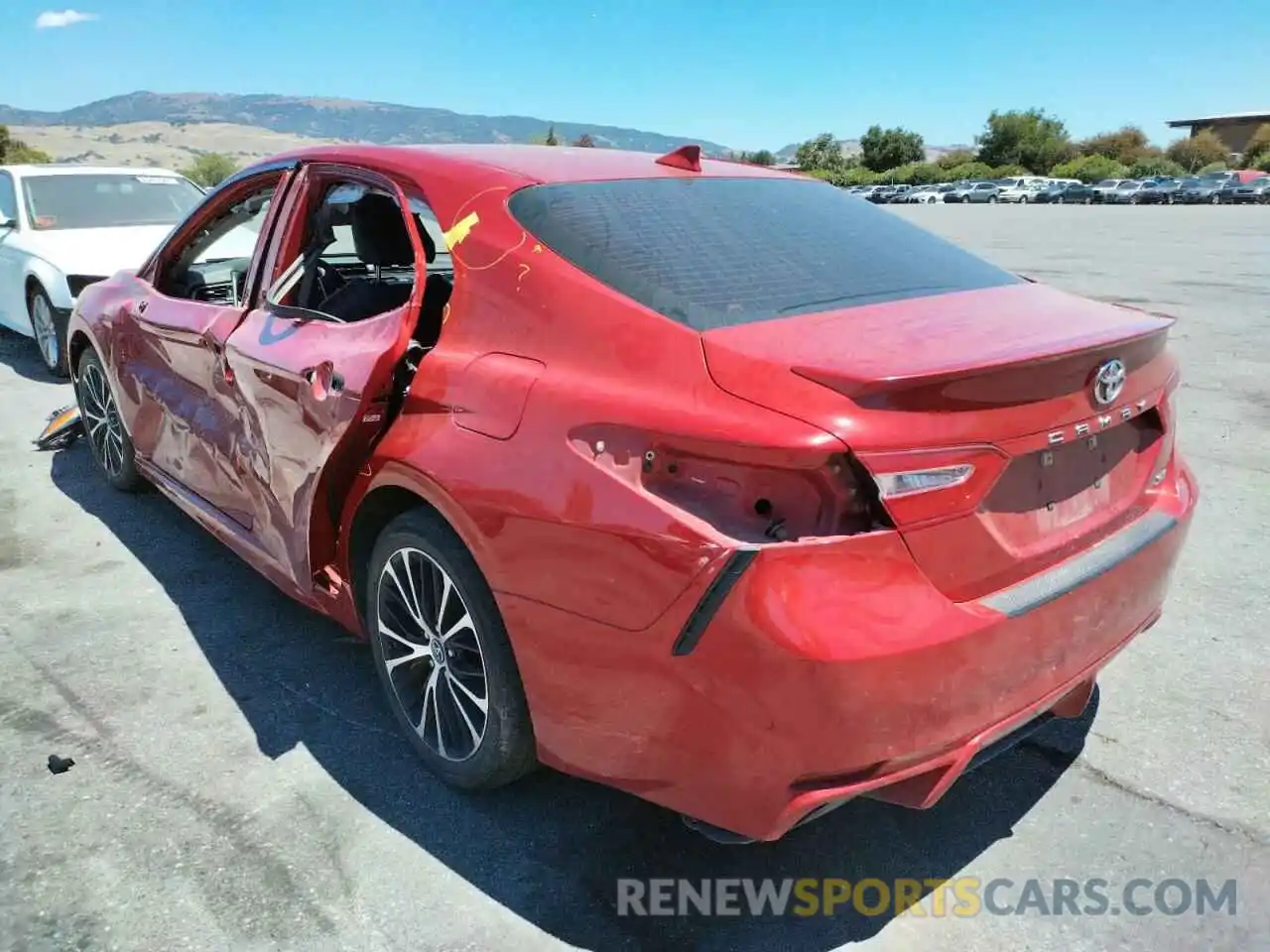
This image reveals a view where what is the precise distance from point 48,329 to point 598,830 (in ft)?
24.0

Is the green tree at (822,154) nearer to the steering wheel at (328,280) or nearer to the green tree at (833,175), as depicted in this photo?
the green tree at (833,175)

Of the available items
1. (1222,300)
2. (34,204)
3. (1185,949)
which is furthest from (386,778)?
(1222,300)

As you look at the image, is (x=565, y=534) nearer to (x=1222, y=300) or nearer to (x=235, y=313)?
(x=235, y=313)

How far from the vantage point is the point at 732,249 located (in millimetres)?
2531

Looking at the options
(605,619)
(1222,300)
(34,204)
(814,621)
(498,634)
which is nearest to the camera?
(814,621)

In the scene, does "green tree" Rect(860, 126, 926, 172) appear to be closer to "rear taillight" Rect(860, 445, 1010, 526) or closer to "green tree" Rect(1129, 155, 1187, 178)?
"green tree" Rect(1129, 155, 1187, 178)

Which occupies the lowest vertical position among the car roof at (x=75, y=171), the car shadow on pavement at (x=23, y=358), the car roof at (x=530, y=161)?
the car shadow on pavement at (x=23, y=358)

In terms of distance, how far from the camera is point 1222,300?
1136 cm

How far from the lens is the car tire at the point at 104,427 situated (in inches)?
189

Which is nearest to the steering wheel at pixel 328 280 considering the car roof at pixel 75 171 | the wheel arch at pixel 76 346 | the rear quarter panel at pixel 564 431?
the rear quarter panel at pixel 564 431

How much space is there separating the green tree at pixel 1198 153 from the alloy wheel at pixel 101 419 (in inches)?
3534

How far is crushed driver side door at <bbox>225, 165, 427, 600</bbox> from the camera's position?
2.64 meters

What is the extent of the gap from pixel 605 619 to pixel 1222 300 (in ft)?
39.2

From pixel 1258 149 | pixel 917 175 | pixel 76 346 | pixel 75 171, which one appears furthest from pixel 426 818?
pixel 1258 149
